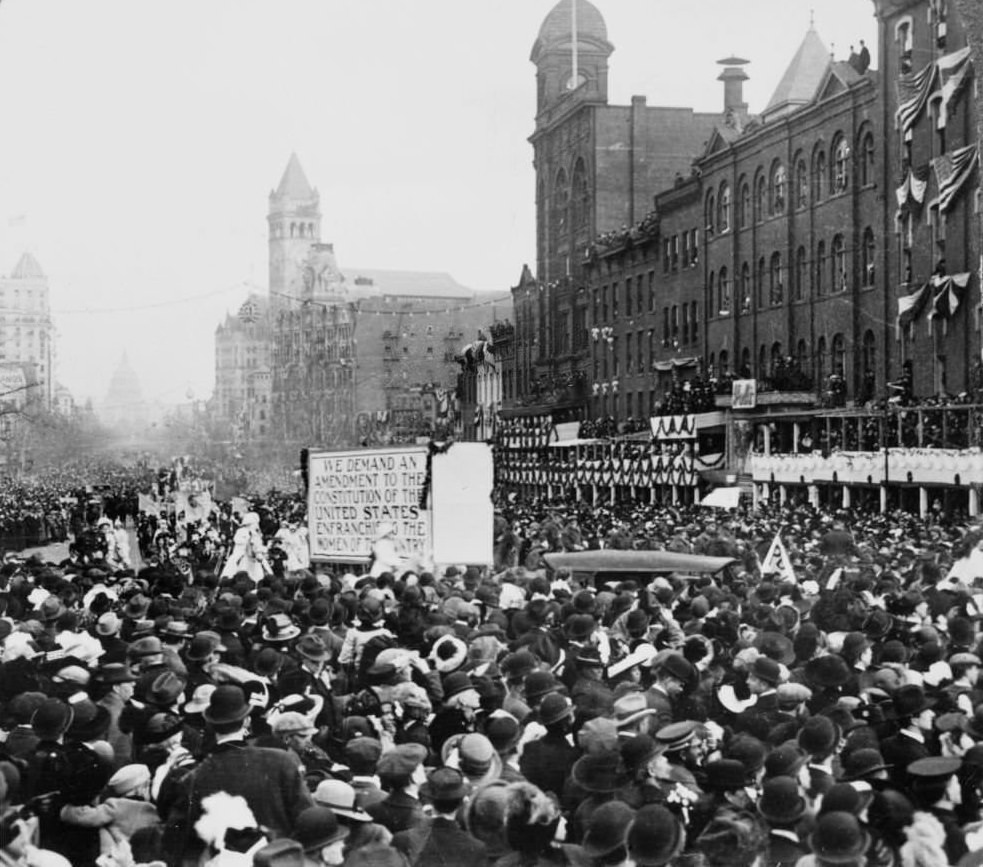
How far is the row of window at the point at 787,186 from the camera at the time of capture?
4728 cm

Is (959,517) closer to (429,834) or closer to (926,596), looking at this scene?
(926,596)

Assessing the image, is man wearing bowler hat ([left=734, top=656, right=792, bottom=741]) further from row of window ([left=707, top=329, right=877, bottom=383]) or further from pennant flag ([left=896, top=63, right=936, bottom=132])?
row of window ([left=707, top=329, right=877, bottom=383])

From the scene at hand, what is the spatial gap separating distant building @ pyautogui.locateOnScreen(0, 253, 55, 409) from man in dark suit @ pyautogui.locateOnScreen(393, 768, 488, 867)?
72.1 feet

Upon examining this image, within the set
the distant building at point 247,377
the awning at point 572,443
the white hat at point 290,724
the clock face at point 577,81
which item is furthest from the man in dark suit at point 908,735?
the distant building at point 247,377

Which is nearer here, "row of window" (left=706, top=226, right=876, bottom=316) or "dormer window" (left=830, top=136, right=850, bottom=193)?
"row of window" (left=706, top=226, right=876, bottom=316)

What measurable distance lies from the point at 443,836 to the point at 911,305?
3712cm

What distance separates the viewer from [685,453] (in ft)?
149

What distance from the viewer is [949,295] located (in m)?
39.2

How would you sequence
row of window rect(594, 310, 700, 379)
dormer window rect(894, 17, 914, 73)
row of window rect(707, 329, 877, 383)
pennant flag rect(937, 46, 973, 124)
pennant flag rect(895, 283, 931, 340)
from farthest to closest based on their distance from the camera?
row of window rect(594, 310, 700, 379) → row of window rect(707, 329, 877, 383) → pennant flag rect(895, 283, 931, 340) → dormer window rect(894, 17, 914, 73) → pennant flag rect(937, 46, 973, 124)

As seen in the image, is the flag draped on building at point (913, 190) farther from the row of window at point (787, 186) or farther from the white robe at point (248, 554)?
the white robe at point (248, 554)

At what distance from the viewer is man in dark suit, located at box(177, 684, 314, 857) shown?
7191 millimetres

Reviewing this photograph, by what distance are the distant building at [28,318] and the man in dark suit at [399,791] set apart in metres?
21.6

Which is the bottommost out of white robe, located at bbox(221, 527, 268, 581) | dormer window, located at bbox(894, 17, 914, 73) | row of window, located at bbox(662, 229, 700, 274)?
white robe, located at bbox(221, 527, 268, 581)

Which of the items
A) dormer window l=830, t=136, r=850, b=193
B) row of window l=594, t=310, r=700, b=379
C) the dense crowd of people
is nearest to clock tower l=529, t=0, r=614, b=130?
dormer window l=830, t=136, r=850, b=193
